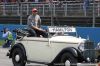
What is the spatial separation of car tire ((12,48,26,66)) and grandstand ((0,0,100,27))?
463 inches

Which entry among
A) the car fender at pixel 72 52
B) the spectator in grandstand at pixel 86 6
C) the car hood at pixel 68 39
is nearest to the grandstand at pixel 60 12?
the spectator in grandstand at pixel 86 6

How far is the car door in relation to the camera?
41.0ft

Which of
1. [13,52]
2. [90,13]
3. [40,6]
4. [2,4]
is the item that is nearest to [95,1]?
[90,13]

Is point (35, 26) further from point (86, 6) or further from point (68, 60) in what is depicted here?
point (86, 6)

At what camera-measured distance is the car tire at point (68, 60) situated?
11.6 meters

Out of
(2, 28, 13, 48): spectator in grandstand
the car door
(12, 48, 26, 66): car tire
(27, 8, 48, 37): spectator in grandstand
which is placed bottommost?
(2, 28, 13, 48): spectator in grandstand

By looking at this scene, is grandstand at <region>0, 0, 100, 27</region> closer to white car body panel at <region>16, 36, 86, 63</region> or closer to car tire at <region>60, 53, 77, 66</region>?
white car body panel at <region>16, 36, 86, 63</region>

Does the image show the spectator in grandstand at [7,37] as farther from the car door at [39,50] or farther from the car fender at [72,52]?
the car fender at [72,52]

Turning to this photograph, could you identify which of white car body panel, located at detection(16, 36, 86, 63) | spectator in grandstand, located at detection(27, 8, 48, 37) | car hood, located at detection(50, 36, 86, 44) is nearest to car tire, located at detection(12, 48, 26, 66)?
white car body panel, located at detection(16, 36, 86, 63)

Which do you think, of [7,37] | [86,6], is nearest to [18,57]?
[86,6]

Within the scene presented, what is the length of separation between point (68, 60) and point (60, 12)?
16.3m

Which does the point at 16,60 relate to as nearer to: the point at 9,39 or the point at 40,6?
the point at 9,39

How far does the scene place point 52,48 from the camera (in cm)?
1237

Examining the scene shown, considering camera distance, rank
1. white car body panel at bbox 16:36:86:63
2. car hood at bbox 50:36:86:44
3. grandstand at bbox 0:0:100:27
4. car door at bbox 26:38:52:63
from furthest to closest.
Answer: grandstand at bbox 0:0:100:27, car door at bbox 26:38:52:63, white car body panel at bbox 16:36:86:63, car hood at bbox 50:36:86:44
